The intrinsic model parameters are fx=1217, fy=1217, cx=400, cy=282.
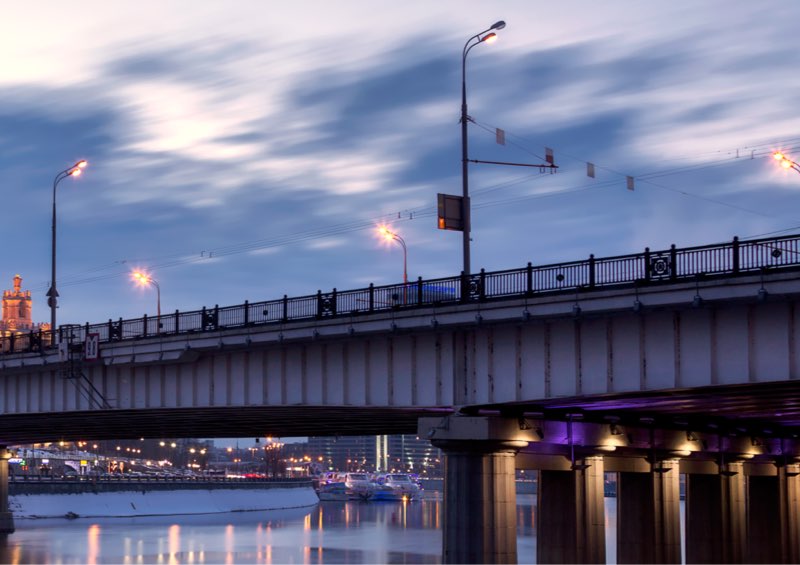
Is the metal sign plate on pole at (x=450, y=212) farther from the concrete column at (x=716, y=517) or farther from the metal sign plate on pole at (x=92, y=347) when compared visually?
the concrete column at (x=716, y=517)

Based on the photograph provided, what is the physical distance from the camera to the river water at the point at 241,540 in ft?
259

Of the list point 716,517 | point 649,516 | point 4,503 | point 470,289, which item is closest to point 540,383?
point 470,289

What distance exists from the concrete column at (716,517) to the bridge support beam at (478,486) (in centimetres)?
2201

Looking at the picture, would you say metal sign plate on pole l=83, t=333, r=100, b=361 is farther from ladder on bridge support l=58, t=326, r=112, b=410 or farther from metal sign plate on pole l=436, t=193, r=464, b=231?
metal sign plate on pole l=436, t=193, r=464, b=231

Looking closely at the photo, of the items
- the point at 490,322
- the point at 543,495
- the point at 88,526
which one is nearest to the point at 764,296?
the point at 490,322

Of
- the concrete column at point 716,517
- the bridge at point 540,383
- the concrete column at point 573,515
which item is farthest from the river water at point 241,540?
the concrete column at point 573,515

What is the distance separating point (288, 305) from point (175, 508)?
10861cm

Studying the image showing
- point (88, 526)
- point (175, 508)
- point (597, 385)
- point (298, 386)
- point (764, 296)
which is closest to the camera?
point (764, 296)

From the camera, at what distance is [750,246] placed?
36.9 metres

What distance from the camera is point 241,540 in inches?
3930

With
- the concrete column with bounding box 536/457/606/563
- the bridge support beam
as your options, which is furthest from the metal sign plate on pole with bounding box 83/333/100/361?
the concrete column with bounding box 536/457/606/563

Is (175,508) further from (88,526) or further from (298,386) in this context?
(298,386)

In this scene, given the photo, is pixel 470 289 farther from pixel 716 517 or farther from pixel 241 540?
pixel 241 540

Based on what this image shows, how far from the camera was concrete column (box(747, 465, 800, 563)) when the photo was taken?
67.5m
